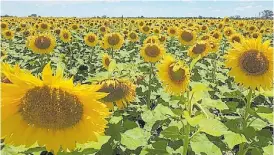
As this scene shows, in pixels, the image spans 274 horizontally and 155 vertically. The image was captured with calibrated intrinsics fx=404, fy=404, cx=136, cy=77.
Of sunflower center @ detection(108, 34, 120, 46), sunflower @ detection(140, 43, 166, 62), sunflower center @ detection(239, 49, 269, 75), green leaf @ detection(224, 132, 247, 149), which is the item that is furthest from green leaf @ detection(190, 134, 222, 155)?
sunflower center @ detection(108, 34, 120, 46)

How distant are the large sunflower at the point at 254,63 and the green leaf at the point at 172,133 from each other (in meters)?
1.16

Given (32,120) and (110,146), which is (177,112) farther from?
(32,120)

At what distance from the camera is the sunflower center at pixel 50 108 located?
6.34 feet

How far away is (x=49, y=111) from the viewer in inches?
77.0

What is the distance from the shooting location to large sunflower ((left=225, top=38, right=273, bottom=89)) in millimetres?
3906

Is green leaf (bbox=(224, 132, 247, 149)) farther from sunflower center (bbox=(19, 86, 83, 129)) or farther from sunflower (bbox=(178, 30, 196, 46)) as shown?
sunflower (bbox=(178, 30, 196, 46))

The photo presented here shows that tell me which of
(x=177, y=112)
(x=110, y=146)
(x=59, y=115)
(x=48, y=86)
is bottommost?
(x=110, y=146)

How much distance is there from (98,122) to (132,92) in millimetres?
1134

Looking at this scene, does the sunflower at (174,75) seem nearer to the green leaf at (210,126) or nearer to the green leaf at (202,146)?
the green leaf at (202,146)

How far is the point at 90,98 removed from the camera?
79.6 inches

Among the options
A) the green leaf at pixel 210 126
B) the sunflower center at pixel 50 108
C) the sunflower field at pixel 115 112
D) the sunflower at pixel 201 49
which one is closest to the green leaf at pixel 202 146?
the sunflower field at pixel 115 112

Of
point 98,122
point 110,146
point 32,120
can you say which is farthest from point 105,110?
point 110,146

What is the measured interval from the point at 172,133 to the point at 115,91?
550 millimetres

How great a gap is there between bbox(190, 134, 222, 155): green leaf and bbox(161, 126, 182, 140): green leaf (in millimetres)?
134
